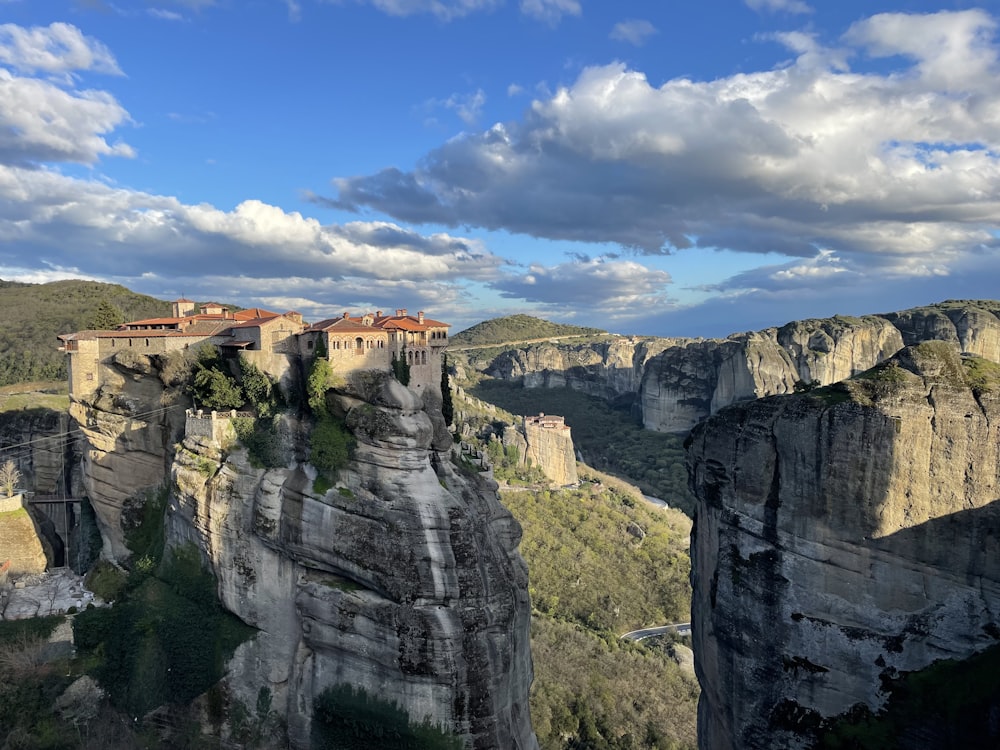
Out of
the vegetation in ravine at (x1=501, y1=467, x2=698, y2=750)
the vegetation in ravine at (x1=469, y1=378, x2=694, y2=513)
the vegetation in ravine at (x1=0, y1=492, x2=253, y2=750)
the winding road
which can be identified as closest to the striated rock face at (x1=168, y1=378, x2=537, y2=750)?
the vegetation in ravine at (x1=0, y1=492, x2=253, y2=750)

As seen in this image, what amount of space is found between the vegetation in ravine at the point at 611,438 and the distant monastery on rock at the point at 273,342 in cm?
4955

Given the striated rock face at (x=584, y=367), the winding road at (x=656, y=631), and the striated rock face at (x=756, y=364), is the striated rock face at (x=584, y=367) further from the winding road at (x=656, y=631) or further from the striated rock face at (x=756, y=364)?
the winding road at (x=656, y=631)

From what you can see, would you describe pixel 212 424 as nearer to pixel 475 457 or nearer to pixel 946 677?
→ pixel 475 457

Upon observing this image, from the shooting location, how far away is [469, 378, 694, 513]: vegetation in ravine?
90.1 m

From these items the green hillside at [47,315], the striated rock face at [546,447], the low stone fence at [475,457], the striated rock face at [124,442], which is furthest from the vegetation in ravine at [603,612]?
the green hillside at [47,315]

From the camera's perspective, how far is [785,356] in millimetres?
100875

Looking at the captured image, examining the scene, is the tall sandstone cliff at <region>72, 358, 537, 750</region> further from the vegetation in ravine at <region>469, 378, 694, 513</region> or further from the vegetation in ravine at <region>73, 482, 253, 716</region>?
the vegetation in ravine at <region>469, 378, 694, 513</region>

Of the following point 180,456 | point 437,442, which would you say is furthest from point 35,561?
point 437,442

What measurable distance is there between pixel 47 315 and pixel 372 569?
82.0 meters

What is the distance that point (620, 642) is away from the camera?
43.1 metres

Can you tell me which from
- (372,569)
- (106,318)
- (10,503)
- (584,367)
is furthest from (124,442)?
(584,367)

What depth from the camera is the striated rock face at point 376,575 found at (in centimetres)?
2462

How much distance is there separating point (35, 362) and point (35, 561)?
155 feet

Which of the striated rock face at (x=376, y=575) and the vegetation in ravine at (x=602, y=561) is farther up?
the striated rock face at (x=376, y=575)
